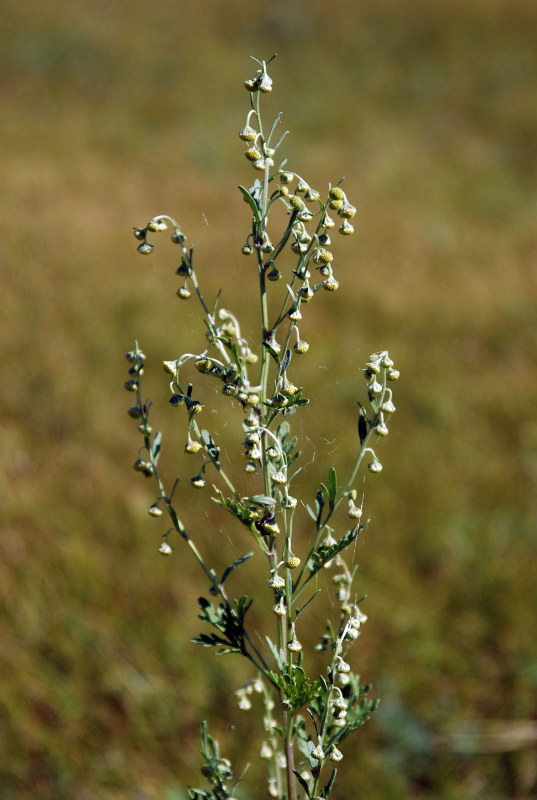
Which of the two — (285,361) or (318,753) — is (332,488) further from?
(318,753)

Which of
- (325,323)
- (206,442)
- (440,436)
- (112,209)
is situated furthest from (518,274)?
(206,442)

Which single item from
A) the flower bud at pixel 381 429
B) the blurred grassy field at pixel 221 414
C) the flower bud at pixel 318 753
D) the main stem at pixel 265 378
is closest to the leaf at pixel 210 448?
the main stem at pixel 265 378

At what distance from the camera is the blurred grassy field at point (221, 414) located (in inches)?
137

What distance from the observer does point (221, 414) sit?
5.38m

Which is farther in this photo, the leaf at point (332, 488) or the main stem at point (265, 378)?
the leaf at point (332, 488)

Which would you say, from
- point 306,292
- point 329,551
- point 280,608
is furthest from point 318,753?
point 306,292

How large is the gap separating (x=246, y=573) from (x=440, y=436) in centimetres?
194

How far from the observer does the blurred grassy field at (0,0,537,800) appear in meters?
3.49

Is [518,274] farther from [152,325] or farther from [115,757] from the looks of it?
[115,757]

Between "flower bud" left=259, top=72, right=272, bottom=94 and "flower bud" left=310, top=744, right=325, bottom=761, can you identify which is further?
"flower bud" left=310, top=744, right=325, bottom=761

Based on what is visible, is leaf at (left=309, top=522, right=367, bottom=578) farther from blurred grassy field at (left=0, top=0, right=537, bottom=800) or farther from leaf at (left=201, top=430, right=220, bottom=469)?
blurred grassy field at (left=0, top=0, right=537, bottom=800)

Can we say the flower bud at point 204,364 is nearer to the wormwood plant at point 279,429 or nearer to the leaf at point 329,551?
the wormwood plant at point 279,429

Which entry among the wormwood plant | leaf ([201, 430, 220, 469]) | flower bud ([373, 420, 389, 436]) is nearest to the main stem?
the wormwood plant

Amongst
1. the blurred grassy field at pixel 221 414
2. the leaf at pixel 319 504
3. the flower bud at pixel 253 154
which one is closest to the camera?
the flower bud at pixel 253 154
